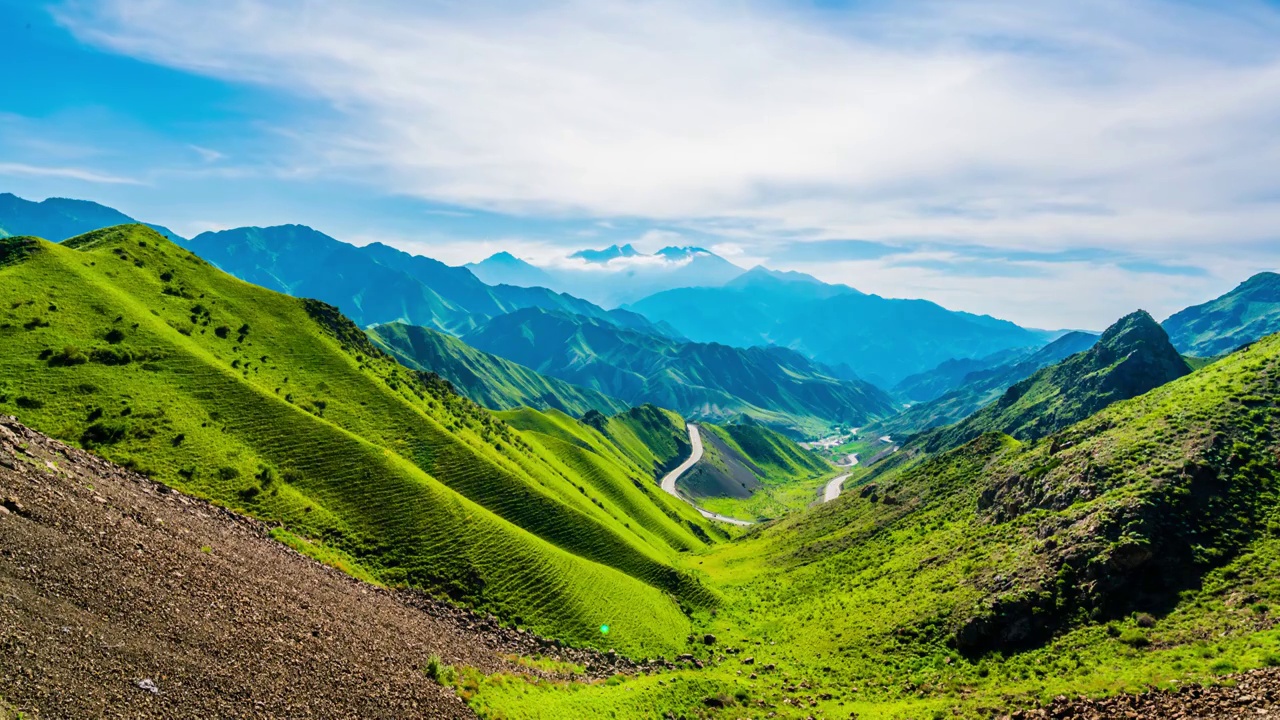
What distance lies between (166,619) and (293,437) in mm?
32607

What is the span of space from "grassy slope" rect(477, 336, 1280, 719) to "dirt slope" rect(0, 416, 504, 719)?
26.7 feet

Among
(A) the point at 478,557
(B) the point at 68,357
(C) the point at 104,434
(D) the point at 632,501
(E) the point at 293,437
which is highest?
(B) the point at 68,357

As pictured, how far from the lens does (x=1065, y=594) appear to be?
146 ft

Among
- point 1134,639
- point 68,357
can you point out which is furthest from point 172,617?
point 1134,639

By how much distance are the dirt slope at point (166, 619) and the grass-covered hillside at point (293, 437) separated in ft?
24.2

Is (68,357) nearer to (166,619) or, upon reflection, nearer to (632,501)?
(166,619)

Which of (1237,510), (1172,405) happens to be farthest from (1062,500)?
(1172,405)

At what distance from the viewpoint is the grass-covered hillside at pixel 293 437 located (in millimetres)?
47906

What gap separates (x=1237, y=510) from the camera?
44.4 m

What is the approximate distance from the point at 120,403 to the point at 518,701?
42654 millimetres

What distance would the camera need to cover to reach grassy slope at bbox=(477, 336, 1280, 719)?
3678 cm

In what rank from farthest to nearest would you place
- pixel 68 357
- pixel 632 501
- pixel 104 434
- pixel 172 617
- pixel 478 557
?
pixel 632 501, pixel 478 557, pixel 68 357, pixel 104 434, pixel 172 617

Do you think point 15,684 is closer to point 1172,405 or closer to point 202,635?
point 202,635

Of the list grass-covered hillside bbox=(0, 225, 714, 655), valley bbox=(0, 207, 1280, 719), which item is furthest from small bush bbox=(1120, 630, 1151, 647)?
grass-covered hillside bbox=(0, 225, 714, 655)
